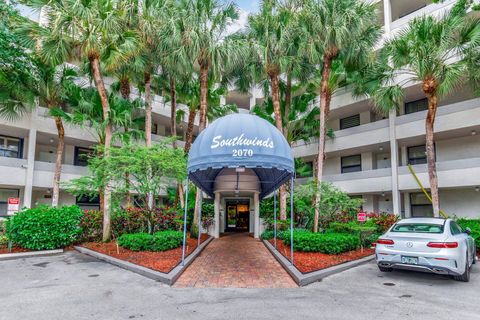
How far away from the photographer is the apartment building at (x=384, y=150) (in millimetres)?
17922

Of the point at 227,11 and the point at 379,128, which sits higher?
the point at 227,11

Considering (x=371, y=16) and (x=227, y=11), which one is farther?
(x=227, y=11)

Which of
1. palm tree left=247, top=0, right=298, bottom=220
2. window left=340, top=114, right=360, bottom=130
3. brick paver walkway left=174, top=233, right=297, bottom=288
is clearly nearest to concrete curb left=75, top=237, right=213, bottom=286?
brick paver walkway left=174, top=233, right=297, bottom=288

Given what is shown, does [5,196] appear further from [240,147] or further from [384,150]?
[384,150]

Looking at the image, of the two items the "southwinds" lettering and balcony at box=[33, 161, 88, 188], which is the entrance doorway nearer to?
balcony at box=[33, 161, 88, 188]

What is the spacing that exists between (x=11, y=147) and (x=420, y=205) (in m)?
26.4

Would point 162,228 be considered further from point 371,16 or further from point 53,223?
point 371,16

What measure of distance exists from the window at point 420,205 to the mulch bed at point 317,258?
9231mm

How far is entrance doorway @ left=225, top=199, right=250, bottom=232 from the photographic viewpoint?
77.0 ft

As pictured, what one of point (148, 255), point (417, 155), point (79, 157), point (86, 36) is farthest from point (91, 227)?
point (417, 155)

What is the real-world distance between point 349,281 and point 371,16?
1309 cm

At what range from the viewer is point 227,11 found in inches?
681

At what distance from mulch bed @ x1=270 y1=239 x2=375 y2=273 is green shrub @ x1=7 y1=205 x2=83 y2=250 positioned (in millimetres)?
9380

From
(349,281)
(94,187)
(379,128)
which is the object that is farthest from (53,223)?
(379,128)
